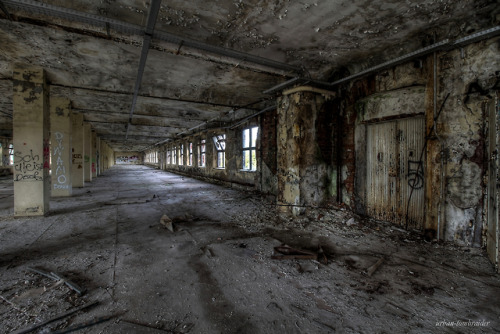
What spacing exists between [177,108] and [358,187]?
6521mm

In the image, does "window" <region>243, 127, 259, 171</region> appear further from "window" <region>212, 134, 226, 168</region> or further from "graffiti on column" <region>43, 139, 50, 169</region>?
"graffiti on column" <region>43, 139, 50, 169</region>

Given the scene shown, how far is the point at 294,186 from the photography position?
15.7 ft

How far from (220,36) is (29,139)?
456 centimetres

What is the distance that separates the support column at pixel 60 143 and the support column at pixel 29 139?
7.90 ft

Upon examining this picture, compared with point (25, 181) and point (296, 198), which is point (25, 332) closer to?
point (296, 198)

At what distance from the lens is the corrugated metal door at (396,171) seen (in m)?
3.57

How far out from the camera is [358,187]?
450 cm

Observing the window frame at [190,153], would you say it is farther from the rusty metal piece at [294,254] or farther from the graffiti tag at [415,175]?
the graffiti tag at [415,175]

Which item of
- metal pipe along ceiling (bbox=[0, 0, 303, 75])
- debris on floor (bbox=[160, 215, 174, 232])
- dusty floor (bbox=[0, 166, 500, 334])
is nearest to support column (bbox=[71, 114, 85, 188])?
dusty floor (bbox=[0, 166, 500, 334])

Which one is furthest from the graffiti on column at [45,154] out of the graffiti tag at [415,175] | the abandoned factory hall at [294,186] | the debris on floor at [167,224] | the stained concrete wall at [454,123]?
the graffiti tag at [415,175]

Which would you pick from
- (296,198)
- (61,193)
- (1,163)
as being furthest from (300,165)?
(1,163)

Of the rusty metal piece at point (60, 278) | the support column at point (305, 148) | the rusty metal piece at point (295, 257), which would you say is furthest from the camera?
the support column at point (305, 148)

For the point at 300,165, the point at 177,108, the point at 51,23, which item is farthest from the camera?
the point at 177,108

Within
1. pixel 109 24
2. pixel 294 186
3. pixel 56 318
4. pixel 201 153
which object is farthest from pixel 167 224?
pixel 201 153
